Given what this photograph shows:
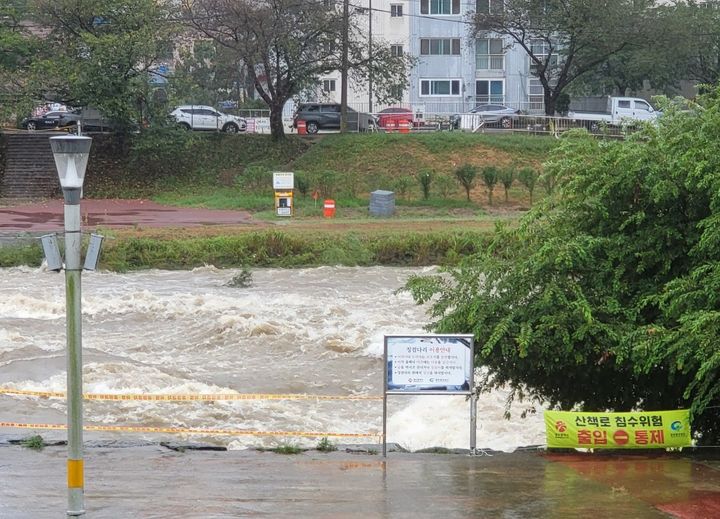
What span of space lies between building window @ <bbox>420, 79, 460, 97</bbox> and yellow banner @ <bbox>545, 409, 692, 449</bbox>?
198 ft

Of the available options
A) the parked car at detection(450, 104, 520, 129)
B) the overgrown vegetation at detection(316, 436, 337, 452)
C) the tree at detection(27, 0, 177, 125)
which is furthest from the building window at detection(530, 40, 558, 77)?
the overgrown vegetation at detection(316, 436, 337, 452)

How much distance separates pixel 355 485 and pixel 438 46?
62.3m

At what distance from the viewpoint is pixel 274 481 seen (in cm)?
1216

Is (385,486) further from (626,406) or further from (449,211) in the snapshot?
(449,211)

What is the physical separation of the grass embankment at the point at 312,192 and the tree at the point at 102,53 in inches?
95.7

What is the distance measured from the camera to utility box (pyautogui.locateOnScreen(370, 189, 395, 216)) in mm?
42188

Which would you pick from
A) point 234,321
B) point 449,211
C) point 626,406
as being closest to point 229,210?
point 449,211

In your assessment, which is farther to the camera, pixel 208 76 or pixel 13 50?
pixel 208 76

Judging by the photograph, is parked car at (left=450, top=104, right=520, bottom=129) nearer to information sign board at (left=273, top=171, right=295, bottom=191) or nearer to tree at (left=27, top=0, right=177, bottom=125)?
tree at (left=27, top=0, right=177, bottom=125)

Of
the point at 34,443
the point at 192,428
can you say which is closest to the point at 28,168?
the point at 192,428

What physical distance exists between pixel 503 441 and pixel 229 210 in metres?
29.8

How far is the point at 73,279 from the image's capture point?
9570mm

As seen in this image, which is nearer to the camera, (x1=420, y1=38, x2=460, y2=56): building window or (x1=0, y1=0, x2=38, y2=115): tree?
(x1=0, y1=0, x2=38, y2=115): tree

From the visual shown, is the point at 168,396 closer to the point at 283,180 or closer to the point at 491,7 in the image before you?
the point at 283,180
